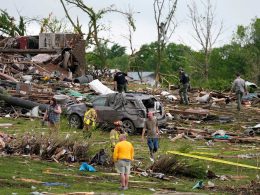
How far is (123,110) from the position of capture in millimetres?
28328

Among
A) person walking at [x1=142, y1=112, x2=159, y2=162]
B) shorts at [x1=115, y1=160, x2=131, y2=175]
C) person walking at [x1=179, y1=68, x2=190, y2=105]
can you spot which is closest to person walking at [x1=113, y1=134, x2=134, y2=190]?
shorts at [x1=115, y1=160, x2=131, y2=175]

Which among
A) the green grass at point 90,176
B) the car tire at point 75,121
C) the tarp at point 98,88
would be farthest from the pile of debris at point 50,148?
the tarp at point 98,88

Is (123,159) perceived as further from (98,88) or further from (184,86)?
(98,88)

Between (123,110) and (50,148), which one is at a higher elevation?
(123,110)

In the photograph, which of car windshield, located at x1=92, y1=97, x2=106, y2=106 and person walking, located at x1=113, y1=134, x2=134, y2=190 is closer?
person walking, located at x1=113, y1=134, x2=134, y2=190

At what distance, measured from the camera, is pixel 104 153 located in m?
19.1

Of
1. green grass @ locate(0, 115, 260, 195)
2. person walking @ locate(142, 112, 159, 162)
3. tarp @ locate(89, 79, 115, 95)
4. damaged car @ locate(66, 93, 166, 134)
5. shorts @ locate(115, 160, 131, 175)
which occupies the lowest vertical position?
green grass @ locate(0, 115, 260, 195)

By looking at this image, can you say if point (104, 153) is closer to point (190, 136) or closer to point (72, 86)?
point (190, 136)

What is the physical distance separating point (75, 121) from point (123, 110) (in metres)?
2.21

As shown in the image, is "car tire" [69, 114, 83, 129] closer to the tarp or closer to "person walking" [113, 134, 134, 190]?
the tarp

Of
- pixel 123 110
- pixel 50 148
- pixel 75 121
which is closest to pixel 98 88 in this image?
pixel 75 121

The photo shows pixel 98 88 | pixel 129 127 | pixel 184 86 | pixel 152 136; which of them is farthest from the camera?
pixel 98 88

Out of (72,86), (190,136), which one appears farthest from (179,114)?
(72,86)

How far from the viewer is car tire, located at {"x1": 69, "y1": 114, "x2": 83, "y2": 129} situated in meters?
28.7
